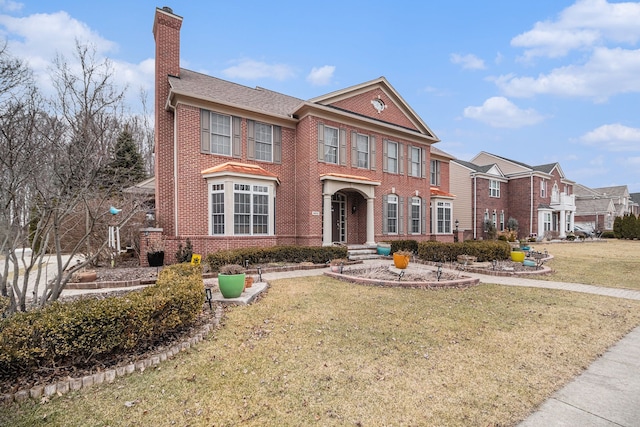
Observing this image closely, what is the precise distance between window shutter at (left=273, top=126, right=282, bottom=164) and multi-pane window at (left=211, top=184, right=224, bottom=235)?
3239 millimetres

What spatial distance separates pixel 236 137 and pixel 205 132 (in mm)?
1335

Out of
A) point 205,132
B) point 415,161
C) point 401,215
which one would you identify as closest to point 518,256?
point 401,215

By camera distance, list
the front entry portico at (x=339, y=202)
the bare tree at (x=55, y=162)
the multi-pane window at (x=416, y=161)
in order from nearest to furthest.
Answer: the bare tree at (x=55, y=162) < the front entry portico at (x=339, y=202) < the multi-pane window at (x=416, y=161)

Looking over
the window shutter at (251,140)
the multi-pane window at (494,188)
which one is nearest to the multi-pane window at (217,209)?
the window shutter at (251,140)

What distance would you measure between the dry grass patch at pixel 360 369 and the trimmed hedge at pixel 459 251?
643 cm

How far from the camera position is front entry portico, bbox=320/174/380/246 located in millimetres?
14703

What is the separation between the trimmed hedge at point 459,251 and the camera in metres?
13.2

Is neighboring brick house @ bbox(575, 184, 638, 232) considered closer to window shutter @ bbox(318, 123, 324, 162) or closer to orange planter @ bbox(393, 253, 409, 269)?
window shutter @ bbox(318, 123, 324, 162)

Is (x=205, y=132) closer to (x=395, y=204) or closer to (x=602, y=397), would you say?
(x=395, y=204)

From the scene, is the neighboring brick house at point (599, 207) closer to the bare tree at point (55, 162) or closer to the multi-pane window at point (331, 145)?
the multi-pane window at point (331, 145)

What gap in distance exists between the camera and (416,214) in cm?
1897

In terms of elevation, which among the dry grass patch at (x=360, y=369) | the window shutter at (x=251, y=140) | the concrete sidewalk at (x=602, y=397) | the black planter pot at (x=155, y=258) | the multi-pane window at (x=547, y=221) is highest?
the window shutter at (x=251, y=140)

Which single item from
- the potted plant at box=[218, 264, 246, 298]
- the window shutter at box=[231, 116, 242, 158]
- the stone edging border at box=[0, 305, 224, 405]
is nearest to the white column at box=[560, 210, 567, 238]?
the window shutter at box=[231, 116, 242, 158]

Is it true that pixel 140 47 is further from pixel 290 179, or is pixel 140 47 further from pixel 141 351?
pixel 141 351
